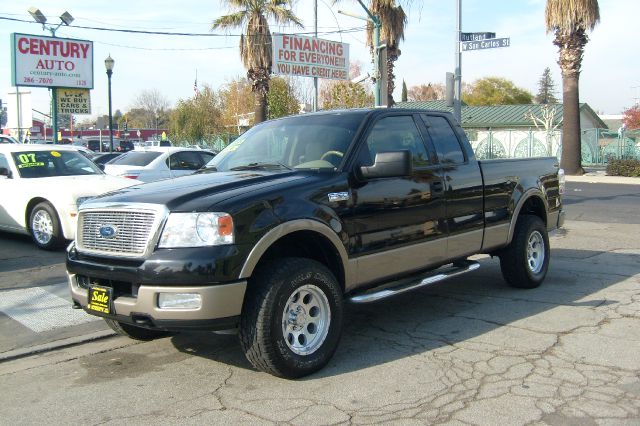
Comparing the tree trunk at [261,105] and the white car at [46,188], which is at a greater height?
the tree trunk at [261,105]

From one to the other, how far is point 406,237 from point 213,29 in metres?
22.6

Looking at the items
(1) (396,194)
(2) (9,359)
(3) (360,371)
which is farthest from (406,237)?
(2) (9,359)

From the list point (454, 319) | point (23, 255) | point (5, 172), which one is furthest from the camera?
point (5, 172)

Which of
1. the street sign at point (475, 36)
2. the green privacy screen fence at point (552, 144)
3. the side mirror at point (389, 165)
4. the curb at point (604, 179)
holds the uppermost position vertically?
the street sign at point (475, 36)

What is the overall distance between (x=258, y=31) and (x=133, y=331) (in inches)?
840

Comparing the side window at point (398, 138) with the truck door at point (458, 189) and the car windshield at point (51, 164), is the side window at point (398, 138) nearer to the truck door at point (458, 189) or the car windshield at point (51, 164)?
the truck door at point (458, 189)

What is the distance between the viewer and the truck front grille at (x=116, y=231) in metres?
4.41

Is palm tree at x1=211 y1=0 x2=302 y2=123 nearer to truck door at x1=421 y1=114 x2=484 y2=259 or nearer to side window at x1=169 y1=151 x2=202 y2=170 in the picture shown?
side window at x1=169 y1=151 x2=202 y2=170

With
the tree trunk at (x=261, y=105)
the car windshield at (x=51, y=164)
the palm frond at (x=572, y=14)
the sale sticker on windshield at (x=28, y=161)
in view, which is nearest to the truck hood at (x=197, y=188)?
the car windshield at (x=51, y=164)

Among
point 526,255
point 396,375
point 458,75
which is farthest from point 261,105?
point 396,375

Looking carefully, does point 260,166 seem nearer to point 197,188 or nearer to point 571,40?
point 197,188

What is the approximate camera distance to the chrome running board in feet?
17.0

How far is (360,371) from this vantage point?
479cm

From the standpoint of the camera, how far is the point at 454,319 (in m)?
6.22
